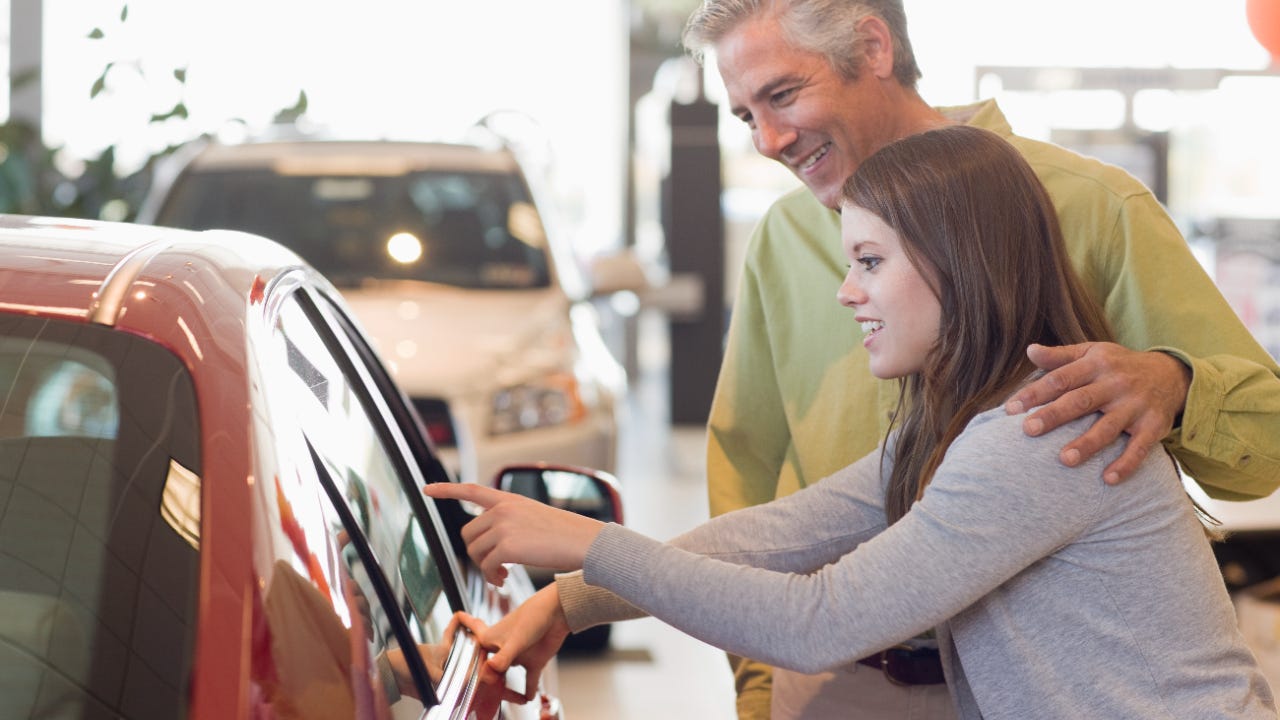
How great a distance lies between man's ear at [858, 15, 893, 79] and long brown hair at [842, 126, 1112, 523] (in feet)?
1.74

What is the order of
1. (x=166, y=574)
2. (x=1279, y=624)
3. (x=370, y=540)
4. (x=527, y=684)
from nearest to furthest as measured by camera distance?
(x=166, y=574) → (x=370, y=540) → (x=527, y=684) → (x=1279, y=624)

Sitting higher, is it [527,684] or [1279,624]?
[527,684]

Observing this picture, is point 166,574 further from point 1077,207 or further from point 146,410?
point 1077,207

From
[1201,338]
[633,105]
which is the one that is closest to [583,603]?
[1201,338]

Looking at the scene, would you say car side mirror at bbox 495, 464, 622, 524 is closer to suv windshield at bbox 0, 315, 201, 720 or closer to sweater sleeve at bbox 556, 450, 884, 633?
sweater sleeve at bbox 556, 450, 884, 633

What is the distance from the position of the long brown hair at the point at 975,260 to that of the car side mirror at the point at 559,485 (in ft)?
2.02

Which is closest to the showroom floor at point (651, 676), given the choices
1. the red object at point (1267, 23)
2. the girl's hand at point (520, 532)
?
the girl's hand at point (520, 532)

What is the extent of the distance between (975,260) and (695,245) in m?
8.96

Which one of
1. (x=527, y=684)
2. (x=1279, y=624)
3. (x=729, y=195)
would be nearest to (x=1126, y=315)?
(x=527, y=684)

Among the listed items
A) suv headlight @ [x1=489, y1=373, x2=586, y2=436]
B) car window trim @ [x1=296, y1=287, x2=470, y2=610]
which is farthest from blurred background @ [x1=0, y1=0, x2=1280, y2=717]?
car window trim @ [x1=296, y1=287, x2=470, y2=610]

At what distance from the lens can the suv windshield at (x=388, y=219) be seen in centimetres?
515

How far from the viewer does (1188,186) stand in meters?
12.3

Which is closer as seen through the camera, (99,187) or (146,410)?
(146,410)

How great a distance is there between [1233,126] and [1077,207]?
10.7m
